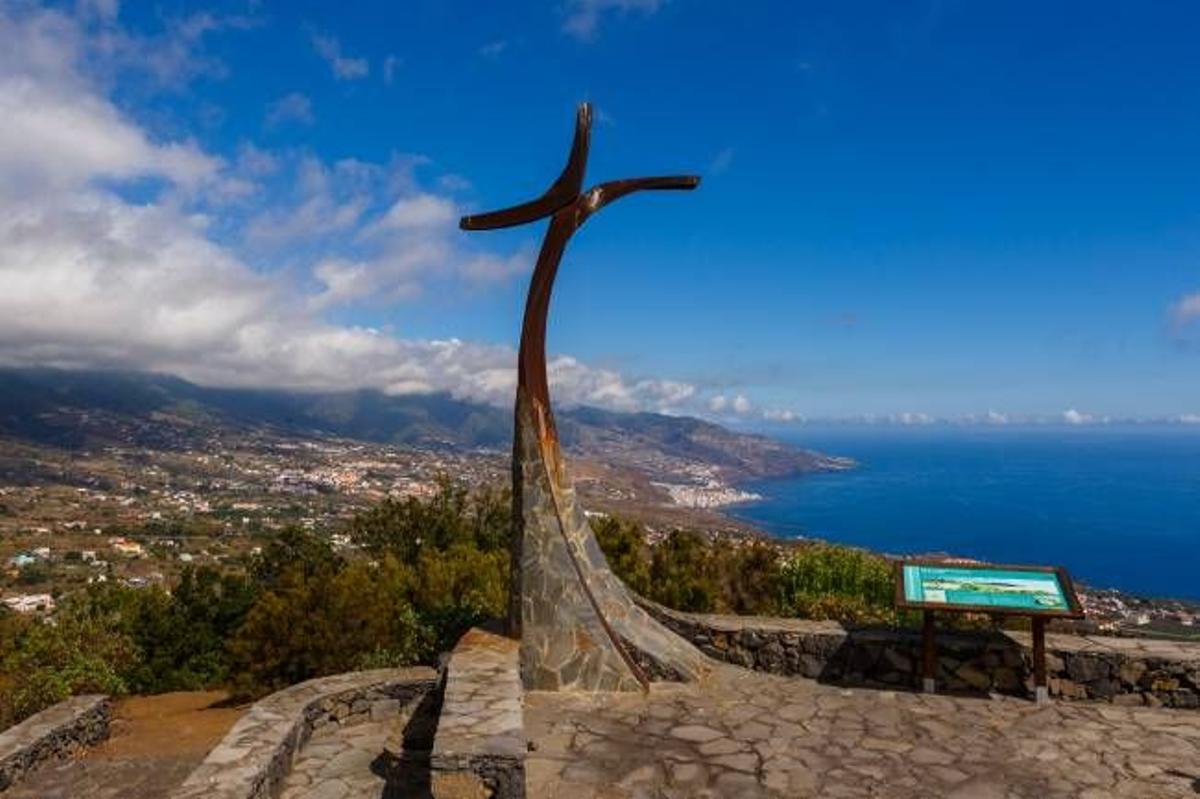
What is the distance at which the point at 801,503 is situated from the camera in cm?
18975

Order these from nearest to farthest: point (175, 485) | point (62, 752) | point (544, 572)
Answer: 1. point (544, 572)
2. point (62, 752)
3. point (175, 485)

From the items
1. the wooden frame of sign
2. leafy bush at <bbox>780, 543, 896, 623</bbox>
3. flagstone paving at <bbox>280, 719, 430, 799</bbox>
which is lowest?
flagstone paving at <bbox>280, 719, 430, 799</bbox>

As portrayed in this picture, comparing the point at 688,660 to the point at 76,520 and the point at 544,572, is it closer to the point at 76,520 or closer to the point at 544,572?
the point at 544,572

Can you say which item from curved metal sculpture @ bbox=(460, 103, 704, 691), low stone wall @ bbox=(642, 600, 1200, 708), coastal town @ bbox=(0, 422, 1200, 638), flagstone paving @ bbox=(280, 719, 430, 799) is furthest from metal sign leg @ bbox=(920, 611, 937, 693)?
flagstone paving @ bbox=(280, 719, 430, 799)

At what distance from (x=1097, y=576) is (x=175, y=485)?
140 metres

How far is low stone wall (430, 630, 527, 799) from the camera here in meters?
5.71

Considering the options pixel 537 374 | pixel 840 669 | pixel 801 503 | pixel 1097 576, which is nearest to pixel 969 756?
pixel 840 669

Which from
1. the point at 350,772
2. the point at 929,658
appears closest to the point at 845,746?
the point at 929,658

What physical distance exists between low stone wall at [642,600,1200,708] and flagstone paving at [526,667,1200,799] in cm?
34

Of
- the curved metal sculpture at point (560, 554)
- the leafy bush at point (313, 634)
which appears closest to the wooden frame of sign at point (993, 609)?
the curved metal sculpture at point (560, 554)

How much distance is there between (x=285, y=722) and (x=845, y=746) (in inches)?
196

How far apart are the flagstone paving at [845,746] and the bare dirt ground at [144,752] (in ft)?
12.9

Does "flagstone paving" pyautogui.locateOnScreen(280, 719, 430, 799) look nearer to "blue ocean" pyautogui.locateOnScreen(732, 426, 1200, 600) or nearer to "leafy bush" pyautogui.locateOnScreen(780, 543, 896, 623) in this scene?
"leafy bush" pyautogui.locateOnScreen(780, 543, 896, 623)

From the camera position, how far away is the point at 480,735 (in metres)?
6.08
